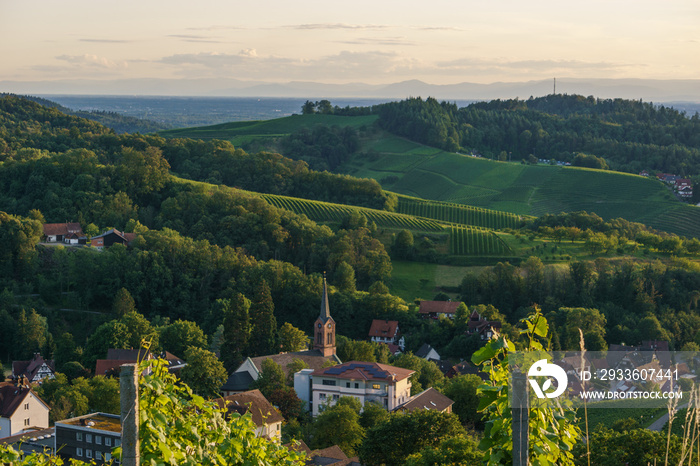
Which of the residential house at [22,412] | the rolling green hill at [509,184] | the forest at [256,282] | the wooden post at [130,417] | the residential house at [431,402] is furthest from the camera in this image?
the rolling green hill at [509,184]

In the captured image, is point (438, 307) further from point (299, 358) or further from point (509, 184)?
point (509, 184)

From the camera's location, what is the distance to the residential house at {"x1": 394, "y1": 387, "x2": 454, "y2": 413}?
29.8 m

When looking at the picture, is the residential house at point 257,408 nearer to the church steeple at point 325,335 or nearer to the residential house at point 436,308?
the church steeple at point 325,335

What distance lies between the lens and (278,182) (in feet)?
241

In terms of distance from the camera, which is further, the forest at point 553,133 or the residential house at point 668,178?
the forest at point 553,133

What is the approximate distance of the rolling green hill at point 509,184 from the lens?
76562 millimetres

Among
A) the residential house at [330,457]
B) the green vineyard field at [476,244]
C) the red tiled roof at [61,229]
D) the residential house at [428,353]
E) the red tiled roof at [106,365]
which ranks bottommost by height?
the residential house at [428,353]

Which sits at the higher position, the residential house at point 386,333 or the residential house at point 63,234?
the residential house at point 63,234

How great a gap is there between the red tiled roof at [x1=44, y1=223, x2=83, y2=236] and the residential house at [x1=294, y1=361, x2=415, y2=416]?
88.9 ft

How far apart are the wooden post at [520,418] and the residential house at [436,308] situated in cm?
4513

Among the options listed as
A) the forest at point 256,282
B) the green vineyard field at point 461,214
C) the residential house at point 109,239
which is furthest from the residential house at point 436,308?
the residential house at point 109,239

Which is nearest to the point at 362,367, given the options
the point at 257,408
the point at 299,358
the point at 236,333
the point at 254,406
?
the point at 299,358

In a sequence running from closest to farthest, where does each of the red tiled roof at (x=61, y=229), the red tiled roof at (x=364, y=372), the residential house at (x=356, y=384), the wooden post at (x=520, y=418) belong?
the wooden post at (x=520, y=418), the residential house at (x=356, y=384), the red tiled roof at (x=364, y=372), the red tiled roof at (x=61, y=229)

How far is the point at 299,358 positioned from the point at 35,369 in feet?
42.0
